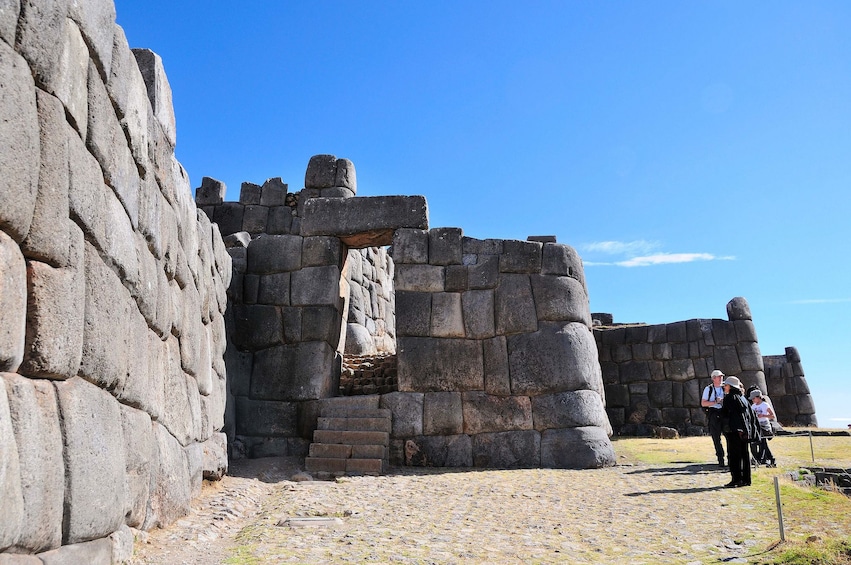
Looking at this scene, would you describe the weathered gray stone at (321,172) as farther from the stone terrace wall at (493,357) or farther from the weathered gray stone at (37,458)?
the weathered gray stone at (37,458)

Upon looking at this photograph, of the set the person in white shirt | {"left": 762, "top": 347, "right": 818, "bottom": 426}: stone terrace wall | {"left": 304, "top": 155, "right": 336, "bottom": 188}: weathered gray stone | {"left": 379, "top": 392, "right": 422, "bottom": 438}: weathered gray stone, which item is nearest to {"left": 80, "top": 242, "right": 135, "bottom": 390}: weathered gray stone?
{"left": 379, "top": 392, "right": 422, "bottom": 438}: weathered gray stone

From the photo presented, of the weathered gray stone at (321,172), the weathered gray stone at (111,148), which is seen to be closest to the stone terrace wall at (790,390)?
the weathered gray stone at (321,172)

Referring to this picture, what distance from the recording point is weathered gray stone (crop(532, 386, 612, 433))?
8.71 meters

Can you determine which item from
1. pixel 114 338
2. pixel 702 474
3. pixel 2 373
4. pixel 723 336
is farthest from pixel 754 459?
pixel 2 373

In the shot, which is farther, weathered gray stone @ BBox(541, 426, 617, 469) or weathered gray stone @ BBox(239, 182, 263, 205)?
weathered gray stone @ BBox(239, 182, 263, 205)

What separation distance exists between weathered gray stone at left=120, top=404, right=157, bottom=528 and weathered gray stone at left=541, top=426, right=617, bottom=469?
18.6 feet

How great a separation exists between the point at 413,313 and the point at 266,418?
2.56 meters

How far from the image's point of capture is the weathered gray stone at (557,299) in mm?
9148

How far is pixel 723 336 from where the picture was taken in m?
14.1

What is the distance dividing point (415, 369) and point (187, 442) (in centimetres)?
415

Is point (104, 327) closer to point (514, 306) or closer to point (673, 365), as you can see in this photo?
point (514, 306)

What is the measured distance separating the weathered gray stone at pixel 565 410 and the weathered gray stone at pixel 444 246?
7.70ft

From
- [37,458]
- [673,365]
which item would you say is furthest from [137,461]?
[673,365]

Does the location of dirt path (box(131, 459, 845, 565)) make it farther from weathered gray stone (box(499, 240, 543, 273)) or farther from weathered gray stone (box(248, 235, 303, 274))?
weathered gray stone (box(248, 235, 303, 274))
